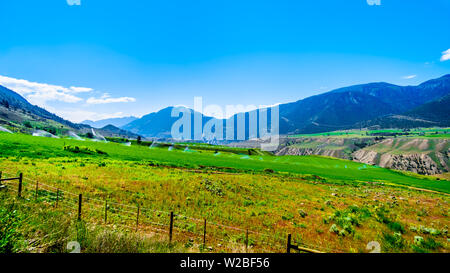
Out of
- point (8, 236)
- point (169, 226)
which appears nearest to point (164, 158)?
point (169, 226)

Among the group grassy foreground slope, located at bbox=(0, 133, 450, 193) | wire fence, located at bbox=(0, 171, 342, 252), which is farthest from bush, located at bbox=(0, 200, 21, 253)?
grassy foreground slope, located at bbox=(0, 133, 450, 193)

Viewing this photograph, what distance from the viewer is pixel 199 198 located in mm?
23109

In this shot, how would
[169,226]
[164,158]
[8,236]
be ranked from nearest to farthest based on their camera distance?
[8,236] < [169,226] < [164,158]

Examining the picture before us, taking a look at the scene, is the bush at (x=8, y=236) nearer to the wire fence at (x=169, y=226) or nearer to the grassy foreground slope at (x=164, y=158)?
the wire fence at (x=169, y=226)

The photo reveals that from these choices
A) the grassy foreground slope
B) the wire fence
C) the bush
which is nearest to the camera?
the bush

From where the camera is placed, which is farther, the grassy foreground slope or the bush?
the grassy foreground slope

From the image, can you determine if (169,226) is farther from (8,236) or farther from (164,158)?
(164,158)

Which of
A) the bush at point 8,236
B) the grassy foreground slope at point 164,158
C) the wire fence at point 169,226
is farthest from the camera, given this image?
the grassy foreground slope at point 164,158

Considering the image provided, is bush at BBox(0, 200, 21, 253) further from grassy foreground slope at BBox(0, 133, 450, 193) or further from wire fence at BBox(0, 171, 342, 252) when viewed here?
grassy foreground slope at BBox(0, 133, 450, 193)

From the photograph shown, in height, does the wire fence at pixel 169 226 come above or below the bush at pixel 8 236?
below

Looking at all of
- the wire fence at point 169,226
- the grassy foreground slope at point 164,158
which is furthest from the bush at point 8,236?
the grassy foreground slope at point 164,158
